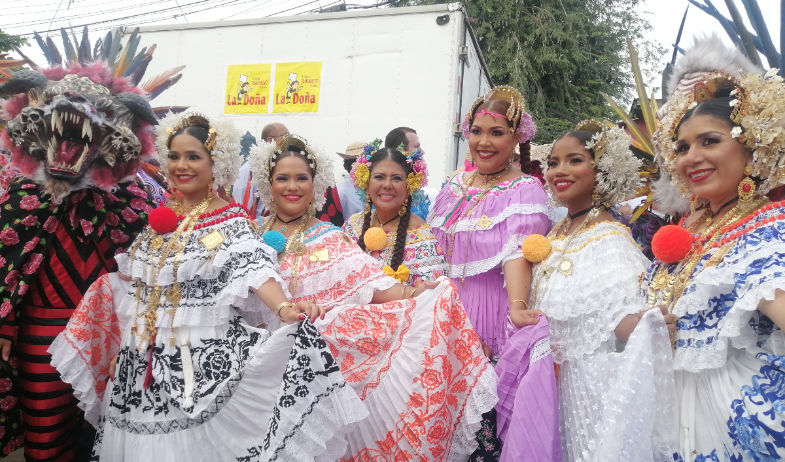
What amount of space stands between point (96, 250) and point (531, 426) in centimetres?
263

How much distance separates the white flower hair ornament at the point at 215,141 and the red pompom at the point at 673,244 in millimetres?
2283

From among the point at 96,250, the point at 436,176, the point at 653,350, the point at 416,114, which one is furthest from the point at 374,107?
the point at 653,350

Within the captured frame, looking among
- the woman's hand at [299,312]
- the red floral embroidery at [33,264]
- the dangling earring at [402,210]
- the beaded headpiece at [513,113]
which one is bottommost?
the woman's hand at [299,312]

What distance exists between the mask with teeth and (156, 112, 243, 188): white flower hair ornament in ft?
0.56

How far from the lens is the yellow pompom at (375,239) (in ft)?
10.8

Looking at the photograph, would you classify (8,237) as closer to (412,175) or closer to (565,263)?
(412,175)

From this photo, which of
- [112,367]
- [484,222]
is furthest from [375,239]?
[112,367]

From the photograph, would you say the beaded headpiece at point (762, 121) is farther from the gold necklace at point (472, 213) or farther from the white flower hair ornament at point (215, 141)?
the white flower hair ornament at point (215, 141)

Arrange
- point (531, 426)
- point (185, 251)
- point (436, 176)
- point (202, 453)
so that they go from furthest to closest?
point (436, 176) → point (185, 251) → point (202, 453) → point (531, 426)

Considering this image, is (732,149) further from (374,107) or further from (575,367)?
(374,107)

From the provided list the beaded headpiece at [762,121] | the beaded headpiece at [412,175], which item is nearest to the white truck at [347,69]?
the beaded headpiece at [412,175]

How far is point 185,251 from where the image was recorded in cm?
284

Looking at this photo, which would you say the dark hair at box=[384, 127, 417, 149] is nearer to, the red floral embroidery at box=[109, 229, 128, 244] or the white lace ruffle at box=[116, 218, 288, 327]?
the white lace ruffle at box=[116, 218, 288, 327]

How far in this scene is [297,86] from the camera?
7953 millimetres
